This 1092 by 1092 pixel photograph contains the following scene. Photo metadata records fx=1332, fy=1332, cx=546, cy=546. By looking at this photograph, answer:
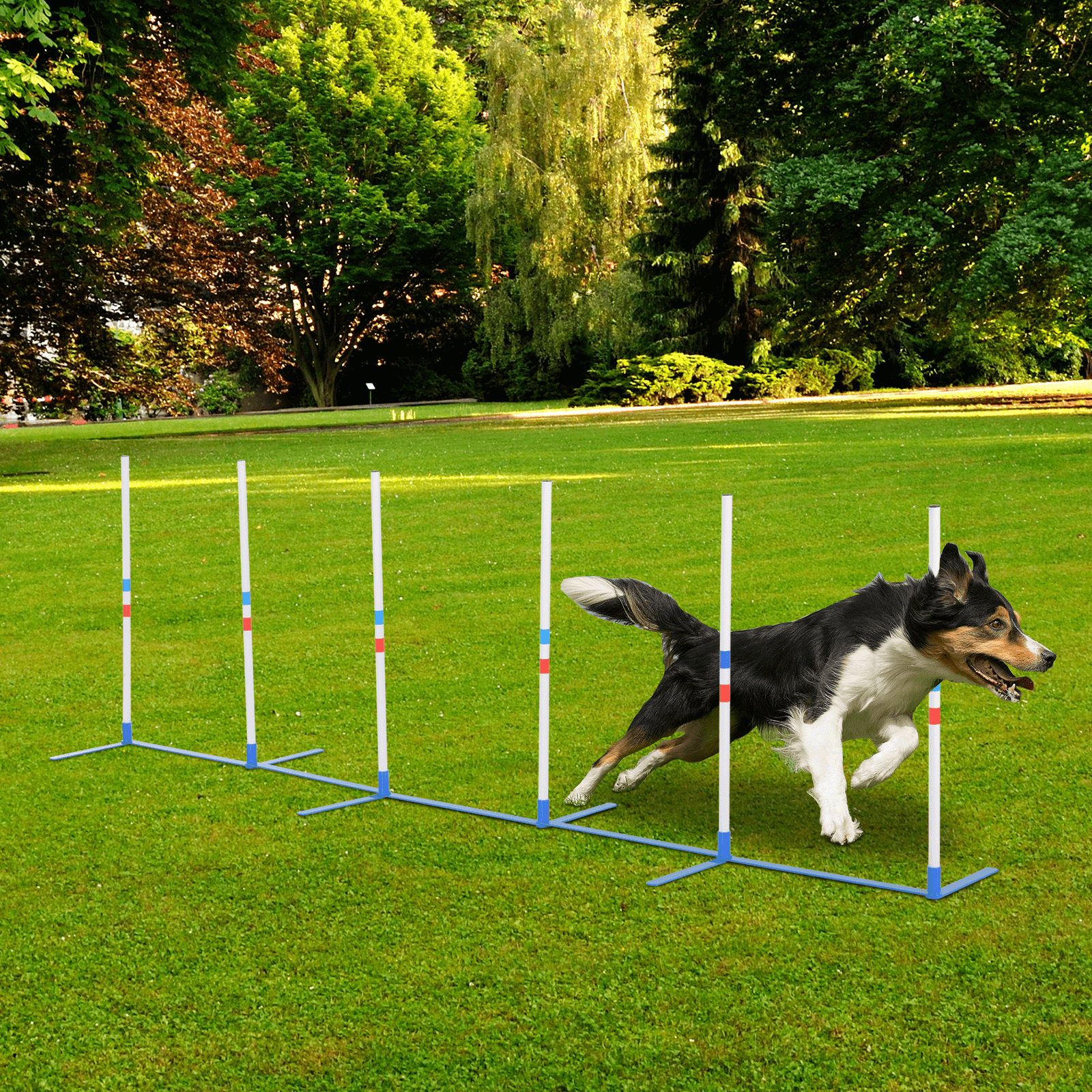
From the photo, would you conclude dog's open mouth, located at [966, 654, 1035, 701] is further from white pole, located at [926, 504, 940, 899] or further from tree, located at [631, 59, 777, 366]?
tree, located at [631, 59, 777, 366]

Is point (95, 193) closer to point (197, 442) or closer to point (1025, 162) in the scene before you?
point (197, 442)

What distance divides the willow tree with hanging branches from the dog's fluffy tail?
41909mm

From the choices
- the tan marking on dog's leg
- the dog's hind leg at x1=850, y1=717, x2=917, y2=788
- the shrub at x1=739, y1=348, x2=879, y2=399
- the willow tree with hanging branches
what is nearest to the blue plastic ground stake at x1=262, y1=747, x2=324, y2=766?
the tan marking on dog's leg

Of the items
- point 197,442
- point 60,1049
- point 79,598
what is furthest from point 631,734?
point 197,442

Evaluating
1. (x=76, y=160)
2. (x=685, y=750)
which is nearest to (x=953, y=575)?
(x=685, y=750)

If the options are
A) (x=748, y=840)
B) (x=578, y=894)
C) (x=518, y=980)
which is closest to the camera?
(x=518, y=980)

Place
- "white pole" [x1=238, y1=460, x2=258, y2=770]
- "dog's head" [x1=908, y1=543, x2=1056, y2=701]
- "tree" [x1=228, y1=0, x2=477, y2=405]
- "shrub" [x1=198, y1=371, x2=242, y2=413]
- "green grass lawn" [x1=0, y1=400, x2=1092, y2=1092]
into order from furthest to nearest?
"shrub" [x1=198, y1=371, x2=242, y2=413] < "tree" [x1=228, y1=0, x2=477, y2=405] < "white pole" [x1=238, y1=460, x2=258, y2=770] < "dog's head" [x1=908, y1=543, x2=1056, y2=701] < "green grass lawn" [x1=0, y1=400, x2=1092, y2=1092]

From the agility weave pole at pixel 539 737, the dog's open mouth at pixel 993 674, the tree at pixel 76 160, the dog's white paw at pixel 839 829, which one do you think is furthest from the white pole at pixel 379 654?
the tree at pixel 76 160

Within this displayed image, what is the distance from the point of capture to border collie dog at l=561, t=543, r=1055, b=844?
5.59 metres

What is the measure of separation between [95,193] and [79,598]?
53.1 ft

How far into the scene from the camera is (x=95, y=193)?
87.0 feet

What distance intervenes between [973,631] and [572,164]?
145 feet

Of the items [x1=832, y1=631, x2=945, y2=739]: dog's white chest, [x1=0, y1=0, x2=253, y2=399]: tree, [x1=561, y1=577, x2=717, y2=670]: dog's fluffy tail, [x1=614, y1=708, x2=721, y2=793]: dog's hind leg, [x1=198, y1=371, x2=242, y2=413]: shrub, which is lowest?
[x1=198, y1=371, x2=242, y2=413]: shrub

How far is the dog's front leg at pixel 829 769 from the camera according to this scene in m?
5.82
